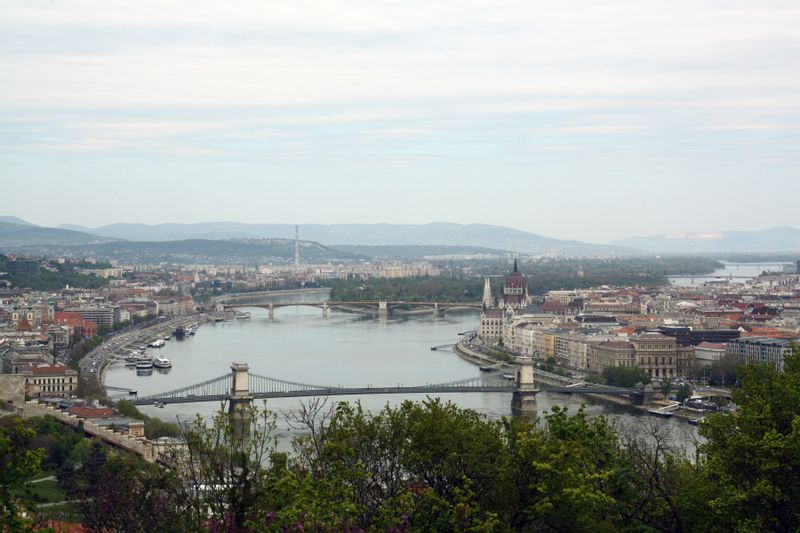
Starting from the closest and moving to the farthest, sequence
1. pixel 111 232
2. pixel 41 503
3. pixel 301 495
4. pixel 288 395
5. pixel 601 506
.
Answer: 1. pixel 301 495
2. pixel 601 506
3. pixel 41 503
4. pixel 288 395
5. pixel 111 232

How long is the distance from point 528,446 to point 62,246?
112 m

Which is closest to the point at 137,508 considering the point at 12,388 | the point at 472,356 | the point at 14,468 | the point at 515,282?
the point at 14,468

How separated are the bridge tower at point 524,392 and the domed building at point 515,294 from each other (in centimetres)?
1903

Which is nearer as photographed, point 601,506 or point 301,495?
point 301,495

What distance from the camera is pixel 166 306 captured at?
49906mm

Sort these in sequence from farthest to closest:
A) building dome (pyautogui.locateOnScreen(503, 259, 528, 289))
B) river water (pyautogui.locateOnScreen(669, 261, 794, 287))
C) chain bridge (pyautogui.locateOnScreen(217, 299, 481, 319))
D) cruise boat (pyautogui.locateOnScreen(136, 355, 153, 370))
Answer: river water (pyautogui.locateOnScreen(669, 261, 794, 287)) < chain bridge (pyautogui.locateOnScreen(217, 299, 481, 319)) < building dome (pyautogui.locateOnScreen(503, 259, 528, 289)) < cruise boat (pyautogui.locateOnScreen(136, 355, 153, 370))

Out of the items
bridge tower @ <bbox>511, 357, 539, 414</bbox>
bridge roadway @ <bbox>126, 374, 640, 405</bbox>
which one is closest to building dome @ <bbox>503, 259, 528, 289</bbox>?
bridge roadway @ <bbox>126, 374, 640, 405</bbox>

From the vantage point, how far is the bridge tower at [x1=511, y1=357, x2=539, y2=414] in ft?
68.0

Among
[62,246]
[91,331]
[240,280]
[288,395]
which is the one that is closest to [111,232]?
[62,246]

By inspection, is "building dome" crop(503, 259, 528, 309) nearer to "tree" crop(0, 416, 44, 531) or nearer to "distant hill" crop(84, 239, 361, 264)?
"tree" crop(0, 416, 44, 531)

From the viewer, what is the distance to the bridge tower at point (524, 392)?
68.0ft

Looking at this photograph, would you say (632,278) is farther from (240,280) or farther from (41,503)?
(41,503)

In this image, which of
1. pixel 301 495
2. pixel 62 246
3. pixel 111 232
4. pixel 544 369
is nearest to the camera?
pixel 301 495

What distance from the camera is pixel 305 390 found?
67.1 ft
